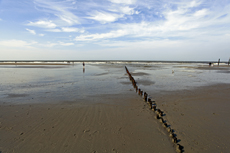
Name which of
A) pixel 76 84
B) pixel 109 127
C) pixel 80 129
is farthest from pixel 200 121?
pixel 76 84

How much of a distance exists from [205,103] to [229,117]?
2293mm

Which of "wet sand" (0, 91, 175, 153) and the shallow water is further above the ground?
the shallow water

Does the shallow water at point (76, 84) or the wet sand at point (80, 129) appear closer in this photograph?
the wet sand at point (80, 129)

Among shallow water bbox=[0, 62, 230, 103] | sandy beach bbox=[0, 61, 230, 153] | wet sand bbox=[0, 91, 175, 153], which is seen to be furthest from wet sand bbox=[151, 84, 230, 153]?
shallow water bbox=[0, 62, 230, 103]

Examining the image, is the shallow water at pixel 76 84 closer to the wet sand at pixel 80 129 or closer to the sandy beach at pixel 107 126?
the sandy beach at pixel 107 126

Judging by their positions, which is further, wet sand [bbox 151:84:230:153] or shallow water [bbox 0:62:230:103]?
shallow water [bbox 0:62:230:103]

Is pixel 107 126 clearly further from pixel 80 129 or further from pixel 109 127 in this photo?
pixel 80 129

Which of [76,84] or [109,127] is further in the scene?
[76,84]

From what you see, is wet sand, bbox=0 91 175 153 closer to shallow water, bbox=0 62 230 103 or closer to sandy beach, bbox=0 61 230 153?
sandy beach, bbox=0 61 230 153

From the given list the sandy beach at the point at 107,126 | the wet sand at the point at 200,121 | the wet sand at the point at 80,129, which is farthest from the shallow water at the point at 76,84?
the wet sand at the point at 200,121

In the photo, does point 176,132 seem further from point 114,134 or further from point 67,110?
point 67,110

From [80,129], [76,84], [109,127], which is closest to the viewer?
[80,129]

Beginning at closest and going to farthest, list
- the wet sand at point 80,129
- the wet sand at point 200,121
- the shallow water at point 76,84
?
the wet sand at point 80,129
the wet sand at point 200,121
the shallow water at point 76,84

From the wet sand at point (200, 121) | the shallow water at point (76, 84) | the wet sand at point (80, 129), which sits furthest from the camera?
the shallow water at point (76, 84)
